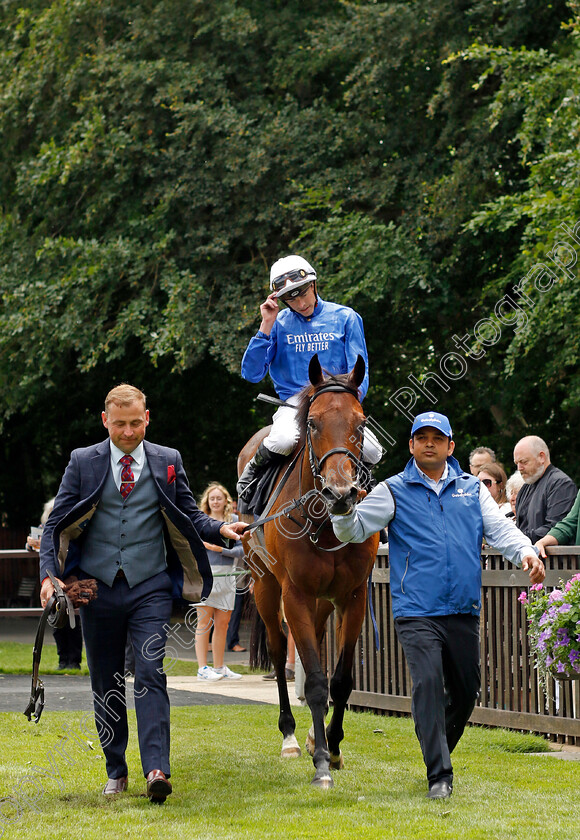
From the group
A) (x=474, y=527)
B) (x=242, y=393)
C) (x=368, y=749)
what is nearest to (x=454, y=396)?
(x=242, y=393)

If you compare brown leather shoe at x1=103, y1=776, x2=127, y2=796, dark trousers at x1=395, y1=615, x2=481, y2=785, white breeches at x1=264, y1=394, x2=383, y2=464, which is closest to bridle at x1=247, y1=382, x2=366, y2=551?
white breeches at x1=264, y1=394, x2=383, y2=464

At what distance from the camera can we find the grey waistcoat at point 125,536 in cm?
617

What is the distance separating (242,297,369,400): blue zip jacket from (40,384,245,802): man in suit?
1.56 meters

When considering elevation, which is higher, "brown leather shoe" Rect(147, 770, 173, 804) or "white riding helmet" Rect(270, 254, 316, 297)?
"white riding helmet" Rect(270, 254, 316, 297)

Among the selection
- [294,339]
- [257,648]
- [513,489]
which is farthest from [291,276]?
[257,648]

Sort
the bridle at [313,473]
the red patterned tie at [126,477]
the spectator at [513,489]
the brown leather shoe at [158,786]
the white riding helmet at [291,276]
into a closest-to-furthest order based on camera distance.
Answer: the brown leather shoe at [158,786]
the red patterned tie at [126,477]
the bridle at [313,473]
the white riding helmet at [291,276]
the spectator at [513,489]

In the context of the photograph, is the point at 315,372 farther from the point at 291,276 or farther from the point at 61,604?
the point at 61,604

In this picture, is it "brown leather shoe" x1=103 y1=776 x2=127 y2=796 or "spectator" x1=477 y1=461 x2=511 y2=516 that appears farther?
"spectator" x1=477 y1=461 x2=511 y2=516

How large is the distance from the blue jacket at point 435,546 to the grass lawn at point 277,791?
1.04m

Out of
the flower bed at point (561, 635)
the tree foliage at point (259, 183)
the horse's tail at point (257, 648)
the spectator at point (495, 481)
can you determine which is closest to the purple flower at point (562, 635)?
the flower bed at point (561, 635)

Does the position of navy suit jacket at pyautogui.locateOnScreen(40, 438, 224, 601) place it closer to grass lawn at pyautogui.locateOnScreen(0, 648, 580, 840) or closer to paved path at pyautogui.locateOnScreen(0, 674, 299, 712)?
grass lawn at pyautogui.locateOnScreen(0, 648, 580, 840)

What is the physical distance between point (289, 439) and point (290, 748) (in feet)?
7.03

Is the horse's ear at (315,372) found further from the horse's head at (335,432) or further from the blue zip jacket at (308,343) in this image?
the blue zip jacket at (308,343)

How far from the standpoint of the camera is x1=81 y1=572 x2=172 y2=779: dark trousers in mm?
6016
